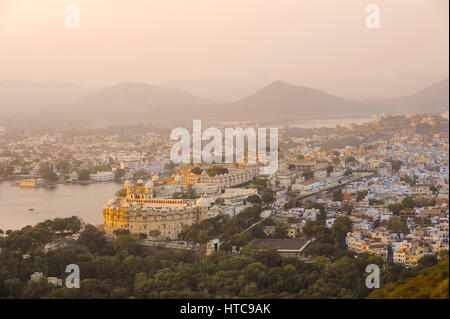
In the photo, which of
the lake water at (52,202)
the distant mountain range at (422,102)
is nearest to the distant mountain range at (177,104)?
the distant mountain range at (422,102)

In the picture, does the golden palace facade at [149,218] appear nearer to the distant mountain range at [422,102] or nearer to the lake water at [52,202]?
the lake water at [52,202]

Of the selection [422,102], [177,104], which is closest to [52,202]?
[177,104]

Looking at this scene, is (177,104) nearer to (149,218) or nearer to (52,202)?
(52,202)

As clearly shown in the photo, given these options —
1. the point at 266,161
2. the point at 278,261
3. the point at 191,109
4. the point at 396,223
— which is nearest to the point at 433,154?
the point at 266,161

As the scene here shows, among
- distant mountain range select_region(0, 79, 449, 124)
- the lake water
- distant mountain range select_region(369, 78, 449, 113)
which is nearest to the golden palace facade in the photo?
the lake water

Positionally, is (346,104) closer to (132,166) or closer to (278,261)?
(132,166)

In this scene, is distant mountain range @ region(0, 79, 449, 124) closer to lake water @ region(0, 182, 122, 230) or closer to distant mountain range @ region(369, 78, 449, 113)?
distant mountain range @ region(369, 78, 449, 113)

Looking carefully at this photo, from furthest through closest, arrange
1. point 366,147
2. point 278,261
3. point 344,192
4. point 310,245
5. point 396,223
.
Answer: point 366,147 → point 344,192 → point 396,223 → point 310,245 → point 278,261
